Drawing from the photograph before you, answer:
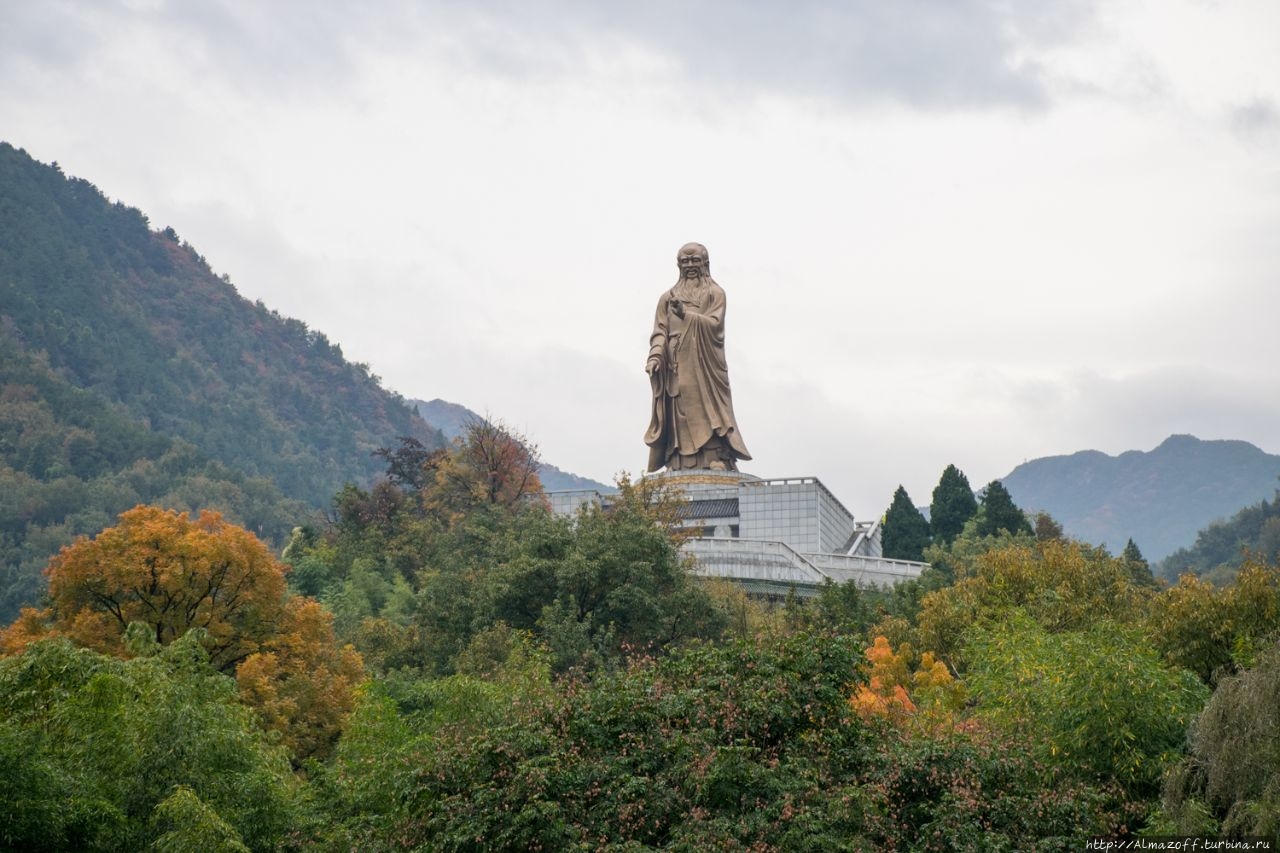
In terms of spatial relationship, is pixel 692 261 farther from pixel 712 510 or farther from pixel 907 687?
pixel 907 687

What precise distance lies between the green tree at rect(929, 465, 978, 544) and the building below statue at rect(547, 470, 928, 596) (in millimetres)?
2168

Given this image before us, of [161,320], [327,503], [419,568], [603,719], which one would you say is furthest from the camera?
[161,320]

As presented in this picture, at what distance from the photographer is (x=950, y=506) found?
4347cm

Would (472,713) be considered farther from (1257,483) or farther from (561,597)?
(1257,483)

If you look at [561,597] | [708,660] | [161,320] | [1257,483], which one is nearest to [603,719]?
[708,660]

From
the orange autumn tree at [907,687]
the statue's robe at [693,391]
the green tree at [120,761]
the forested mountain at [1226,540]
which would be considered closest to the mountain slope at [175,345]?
the forested mountain at [1226,540]

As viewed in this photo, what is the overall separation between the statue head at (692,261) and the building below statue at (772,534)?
16.4 feet

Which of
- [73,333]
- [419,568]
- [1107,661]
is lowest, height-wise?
[1107,661]

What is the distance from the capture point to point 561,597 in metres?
27.6

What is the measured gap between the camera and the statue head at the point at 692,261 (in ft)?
140

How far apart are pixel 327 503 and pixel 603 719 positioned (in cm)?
7895

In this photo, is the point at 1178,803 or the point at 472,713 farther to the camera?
the point at 472,713

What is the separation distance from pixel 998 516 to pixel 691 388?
8.02 metres

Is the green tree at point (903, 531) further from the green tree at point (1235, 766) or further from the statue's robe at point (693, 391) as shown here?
the green tree at point (1235, 766)
